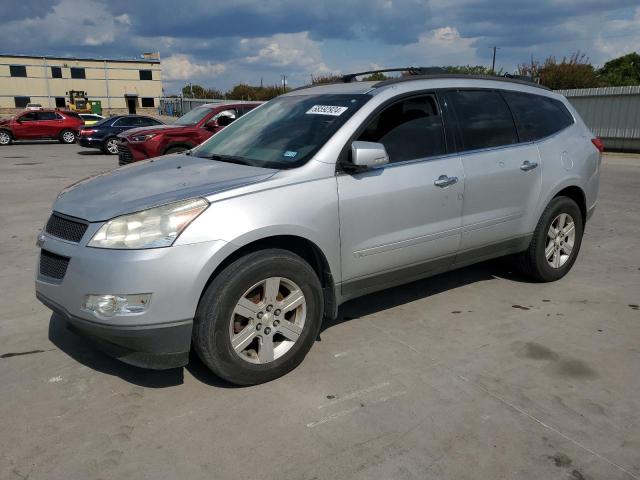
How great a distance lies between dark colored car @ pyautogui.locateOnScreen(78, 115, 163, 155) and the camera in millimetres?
20141

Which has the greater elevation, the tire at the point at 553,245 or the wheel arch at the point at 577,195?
the wheel arch at the point at 577,195

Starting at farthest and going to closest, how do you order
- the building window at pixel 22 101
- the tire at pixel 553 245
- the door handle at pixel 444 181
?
the building window at pixel 22 101 → the tire at pixel 553 245 → the door handle at pixel 444 181

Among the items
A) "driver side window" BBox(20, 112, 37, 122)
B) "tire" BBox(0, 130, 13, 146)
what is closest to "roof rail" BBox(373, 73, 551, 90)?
"driver side window" BBox(20, 112, 37, 122)

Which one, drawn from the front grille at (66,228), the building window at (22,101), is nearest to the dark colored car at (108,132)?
the front grille at (66,228)

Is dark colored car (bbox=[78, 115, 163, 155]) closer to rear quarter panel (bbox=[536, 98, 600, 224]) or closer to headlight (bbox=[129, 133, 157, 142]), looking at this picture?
headlight (bbox=[129, 133, 157, 142])

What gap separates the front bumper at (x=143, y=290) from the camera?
112 inches

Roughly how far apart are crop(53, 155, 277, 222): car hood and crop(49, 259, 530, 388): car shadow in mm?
793

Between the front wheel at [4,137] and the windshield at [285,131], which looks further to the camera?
the front wheel at [4,137]

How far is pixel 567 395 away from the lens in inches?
126

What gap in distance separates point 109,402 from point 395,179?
2280 millimetres

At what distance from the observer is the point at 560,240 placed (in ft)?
16.9

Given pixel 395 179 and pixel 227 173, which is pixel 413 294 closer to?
pixel 395 179

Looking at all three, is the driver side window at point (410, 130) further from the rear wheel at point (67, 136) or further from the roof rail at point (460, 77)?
the rear wheel at point (67, 136)

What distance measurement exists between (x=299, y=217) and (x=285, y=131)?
971 mm
